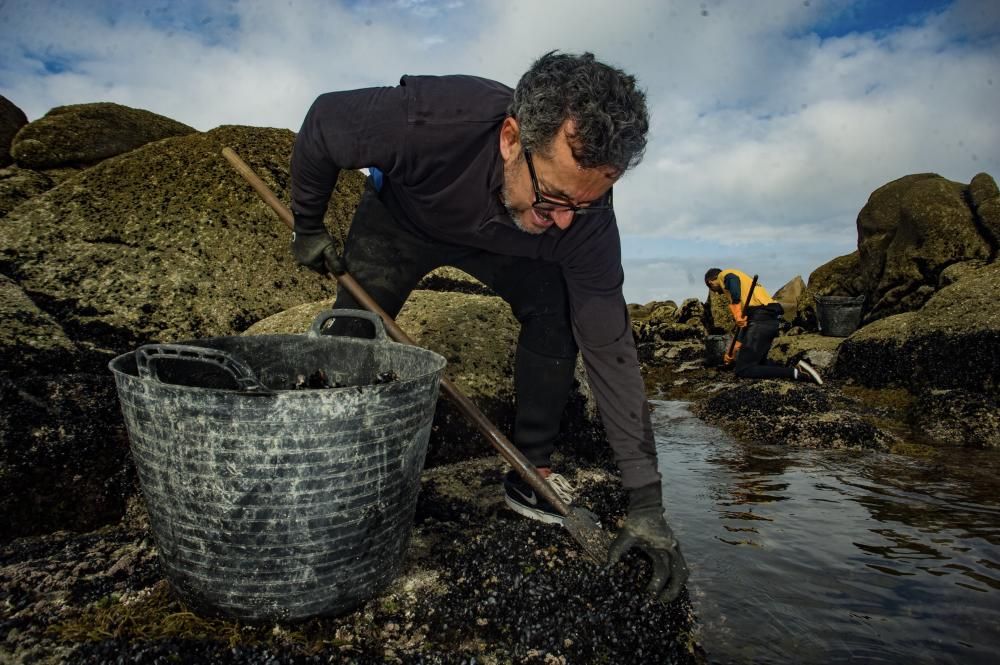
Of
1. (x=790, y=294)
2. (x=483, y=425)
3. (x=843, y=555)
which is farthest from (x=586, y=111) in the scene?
(x=790, y=294)

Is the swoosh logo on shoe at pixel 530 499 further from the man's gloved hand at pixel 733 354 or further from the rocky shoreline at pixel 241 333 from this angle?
the man's gloved hand at pixel 733 354

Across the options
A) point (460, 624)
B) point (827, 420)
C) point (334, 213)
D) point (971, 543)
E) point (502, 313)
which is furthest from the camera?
point (827, 420)

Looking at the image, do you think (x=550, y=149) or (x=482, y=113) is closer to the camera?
(x=550, y=149)

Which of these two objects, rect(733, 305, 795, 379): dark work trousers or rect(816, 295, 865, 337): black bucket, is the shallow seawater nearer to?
rect(733, 305, 795, 379): dark work trousers

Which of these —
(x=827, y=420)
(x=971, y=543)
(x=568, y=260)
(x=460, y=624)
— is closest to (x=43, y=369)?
(x=460, y=624)

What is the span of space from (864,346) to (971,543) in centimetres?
764

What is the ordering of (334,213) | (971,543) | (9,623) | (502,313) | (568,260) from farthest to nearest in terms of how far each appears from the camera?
1. (334,213)
2. (502,313)
3. (971,543)
4. (568,260)
5. (9,623)

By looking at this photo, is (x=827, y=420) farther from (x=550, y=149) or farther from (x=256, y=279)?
(x=256, y=279)

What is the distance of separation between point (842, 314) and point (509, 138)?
54.4 ft

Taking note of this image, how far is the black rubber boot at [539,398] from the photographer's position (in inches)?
149

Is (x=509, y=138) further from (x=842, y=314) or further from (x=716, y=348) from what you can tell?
(x=842, y=314)

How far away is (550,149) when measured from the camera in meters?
2.73

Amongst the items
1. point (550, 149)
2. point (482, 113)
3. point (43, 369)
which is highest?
point (482, 113)

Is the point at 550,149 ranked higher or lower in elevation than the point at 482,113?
lower
